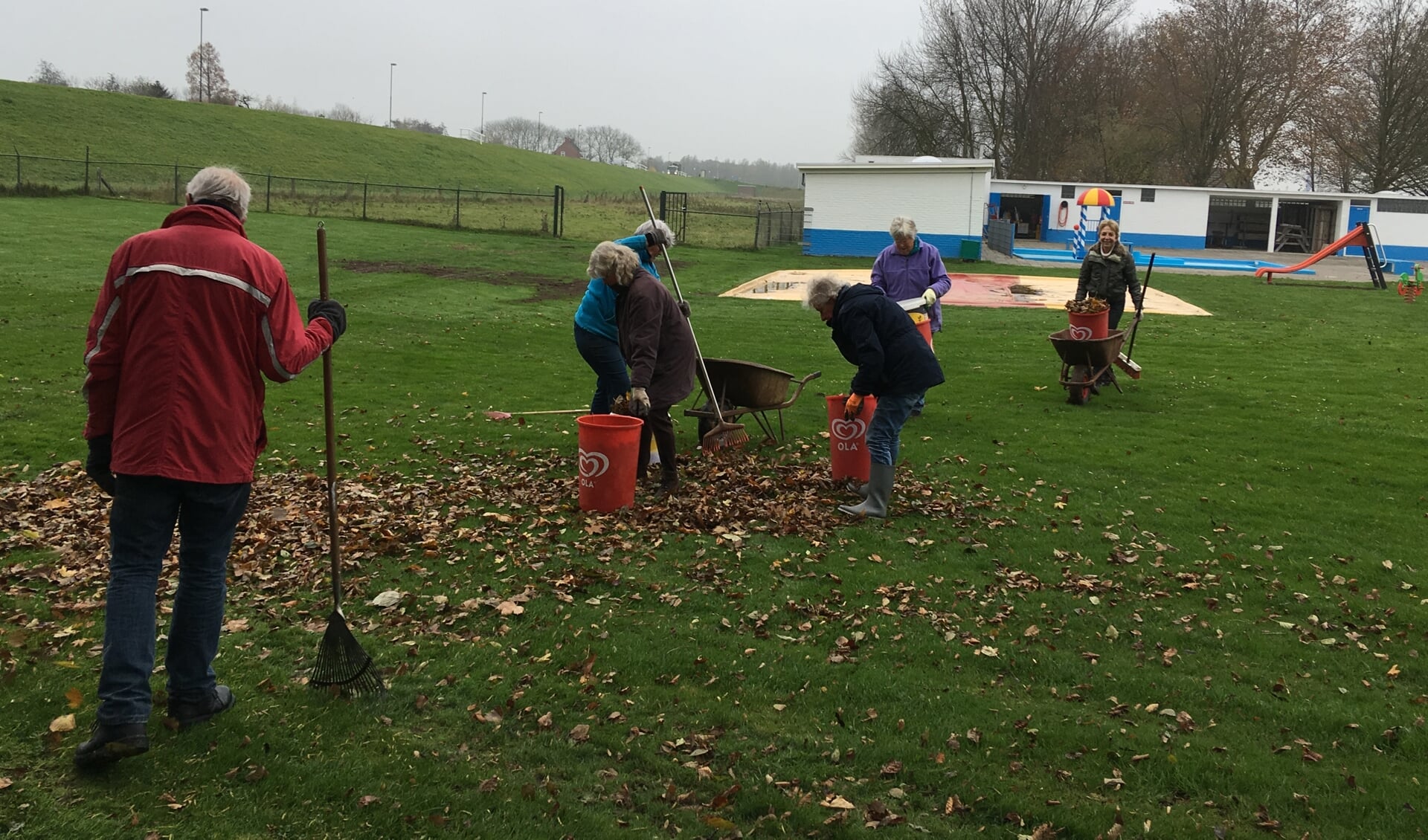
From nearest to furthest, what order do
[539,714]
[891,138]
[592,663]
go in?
[539,714] → [592,663] → [891,138]

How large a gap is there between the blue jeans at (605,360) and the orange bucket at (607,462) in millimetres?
720

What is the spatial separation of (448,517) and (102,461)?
3486mm

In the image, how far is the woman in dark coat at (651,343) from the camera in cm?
730

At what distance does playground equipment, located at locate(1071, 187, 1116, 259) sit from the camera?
36750 mm

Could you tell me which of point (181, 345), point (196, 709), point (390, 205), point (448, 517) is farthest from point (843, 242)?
point (181, 345)

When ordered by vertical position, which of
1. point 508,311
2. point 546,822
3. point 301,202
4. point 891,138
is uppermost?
point 891,138

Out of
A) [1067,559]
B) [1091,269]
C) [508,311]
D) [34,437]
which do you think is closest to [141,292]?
[1067,559]

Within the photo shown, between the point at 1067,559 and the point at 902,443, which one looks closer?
the point at 1067,559

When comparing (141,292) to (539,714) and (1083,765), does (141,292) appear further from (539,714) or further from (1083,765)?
(1083,765)

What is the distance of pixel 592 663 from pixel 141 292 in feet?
8.48

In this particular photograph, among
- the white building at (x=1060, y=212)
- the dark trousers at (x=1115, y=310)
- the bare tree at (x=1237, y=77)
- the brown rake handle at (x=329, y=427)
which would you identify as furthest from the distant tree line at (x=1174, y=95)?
the brown rake handle at (x=329, y=427)

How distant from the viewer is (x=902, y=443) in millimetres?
9797

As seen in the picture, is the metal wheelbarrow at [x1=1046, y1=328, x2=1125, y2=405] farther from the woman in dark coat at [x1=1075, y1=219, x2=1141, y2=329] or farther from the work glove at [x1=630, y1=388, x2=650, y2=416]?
the work glove at [x1=630, y1=388, x2=650, y2=416]

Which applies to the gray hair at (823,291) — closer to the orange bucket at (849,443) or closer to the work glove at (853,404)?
the work glove at (853,404)
